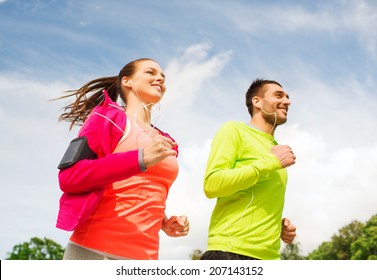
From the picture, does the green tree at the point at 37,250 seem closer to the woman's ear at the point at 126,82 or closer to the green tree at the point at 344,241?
the green tree at the point at 344,241

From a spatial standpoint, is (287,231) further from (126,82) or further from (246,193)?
(126,82)

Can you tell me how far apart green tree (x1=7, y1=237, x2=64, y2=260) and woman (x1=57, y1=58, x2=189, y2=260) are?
2498 inches

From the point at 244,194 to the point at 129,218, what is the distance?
1541mm

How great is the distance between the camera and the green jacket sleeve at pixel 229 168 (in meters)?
5.22

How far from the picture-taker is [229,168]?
551 centimetres

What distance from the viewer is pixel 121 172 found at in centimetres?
410

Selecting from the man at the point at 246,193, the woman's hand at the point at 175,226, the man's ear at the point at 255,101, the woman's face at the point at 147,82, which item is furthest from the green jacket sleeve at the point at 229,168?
the woman's face at the point at 147,82

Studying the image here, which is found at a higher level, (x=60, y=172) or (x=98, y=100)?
(x=98, y=100)

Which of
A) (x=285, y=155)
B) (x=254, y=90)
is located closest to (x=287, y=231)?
(x=285, y=155)

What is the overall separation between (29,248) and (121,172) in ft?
219

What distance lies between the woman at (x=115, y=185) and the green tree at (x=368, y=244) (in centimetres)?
5391

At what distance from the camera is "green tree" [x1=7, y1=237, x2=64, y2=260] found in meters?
65.4
